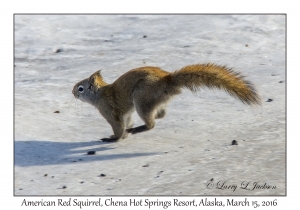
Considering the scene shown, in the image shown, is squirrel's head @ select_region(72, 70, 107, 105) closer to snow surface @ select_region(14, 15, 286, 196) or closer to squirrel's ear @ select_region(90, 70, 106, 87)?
squirrel's ear @ select_region(90, 70, 106, 87)

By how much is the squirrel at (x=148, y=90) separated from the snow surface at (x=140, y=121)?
0.26 metres

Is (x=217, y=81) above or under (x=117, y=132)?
above

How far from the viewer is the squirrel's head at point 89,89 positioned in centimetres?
748

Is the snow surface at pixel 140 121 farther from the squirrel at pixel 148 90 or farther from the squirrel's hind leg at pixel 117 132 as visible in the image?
the squirrel at pixel 148 90

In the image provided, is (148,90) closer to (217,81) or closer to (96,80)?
(217,81)

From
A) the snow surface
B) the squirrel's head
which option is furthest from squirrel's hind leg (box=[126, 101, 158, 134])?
the squirrel's head

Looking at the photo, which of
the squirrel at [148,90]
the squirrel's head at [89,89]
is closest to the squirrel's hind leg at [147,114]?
the squirrel at [148,90]

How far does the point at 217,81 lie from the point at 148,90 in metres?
0.73

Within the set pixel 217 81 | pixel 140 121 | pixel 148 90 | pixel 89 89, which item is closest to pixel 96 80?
pixel 89 89

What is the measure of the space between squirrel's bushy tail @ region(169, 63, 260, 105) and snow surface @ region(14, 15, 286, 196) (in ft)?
1.73

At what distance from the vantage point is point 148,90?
275 inches

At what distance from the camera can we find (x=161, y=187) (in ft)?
19.1
